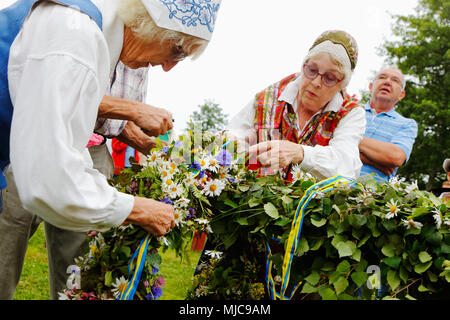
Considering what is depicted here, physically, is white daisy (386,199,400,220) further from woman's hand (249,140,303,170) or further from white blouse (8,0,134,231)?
white blouse (8,0,134,231)

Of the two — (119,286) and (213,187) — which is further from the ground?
(213,187)

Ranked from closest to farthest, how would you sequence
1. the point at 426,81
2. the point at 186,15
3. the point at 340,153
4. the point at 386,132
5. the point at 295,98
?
1. the point at 186,15
2. the point at 340,153
3. the point at 295,98
4. the point at 386,132
5. the point at 426,81

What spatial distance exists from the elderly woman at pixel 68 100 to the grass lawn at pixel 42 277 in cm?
214

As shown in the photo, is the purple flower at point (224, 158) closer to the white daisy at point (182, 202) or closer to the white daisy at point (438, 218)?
the white daisy at point (182, 202)

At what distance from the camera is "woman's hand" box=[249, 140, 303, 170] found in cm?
219

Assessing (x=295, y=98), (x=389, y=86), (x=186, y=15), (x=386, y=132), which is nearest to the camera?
(x=186, y=15)

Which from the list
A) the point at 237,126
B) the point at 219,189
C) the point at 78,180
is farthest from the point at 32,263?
the point at 78,180

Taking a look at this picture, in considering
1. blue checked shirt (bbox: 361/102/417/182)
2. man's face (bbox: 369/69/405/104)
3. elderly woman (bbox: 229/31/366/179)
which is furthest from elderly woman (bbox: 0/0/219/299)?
man's face (bbox: 369/69/405/104)

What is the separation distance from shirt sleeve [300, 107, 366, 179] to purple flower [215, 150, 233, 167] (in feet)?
1.45

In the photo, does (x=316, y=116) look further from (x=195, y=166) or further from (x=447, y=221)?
(x=447, y=221)

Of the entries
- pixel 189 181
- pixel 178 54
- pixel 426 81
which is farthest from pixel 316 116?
pixel 426 81

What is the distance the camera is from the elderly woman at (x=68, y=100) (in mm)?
1283

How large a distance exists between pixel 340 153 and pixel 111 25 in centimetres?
143

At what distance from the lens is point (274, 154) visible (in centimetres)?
219
